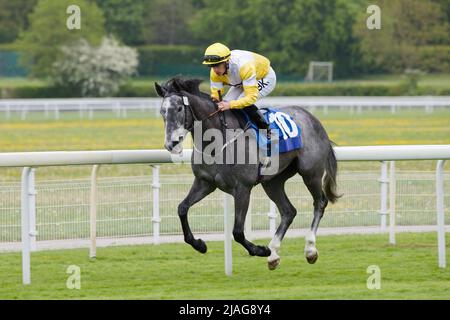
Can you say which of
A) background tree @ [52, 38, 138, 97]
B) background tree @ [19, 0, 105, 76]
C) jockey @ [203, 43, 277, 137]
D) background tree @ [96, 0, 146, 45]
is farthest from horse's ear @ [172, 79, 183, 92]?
background tree @ [96, 0, 146, 45]

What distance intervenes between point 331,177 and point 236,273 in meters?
1.11

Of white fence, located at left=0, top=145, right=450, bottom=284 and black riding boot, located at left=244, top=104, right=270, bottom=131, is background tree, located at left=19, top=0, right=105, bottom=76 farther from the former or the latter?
black riding boot, located at left=244, top=104, right=270, bottom=131

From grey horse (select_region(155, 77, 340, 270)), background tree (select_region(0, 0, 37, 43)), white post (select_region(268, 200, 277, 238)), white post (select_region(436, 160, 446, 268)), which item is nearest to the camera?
grey horse (select_region(155, 77, 340, 270))

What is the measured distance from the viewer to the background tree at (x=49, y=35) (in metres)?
45.1

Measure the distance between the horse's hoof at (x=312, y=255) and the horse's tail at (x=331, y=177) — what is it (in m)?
0.65

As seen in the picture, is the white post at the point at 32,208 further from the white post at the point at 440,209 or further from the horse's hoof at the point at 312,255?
the white post at the point at 440,209

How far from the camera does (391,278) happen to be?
296 inches

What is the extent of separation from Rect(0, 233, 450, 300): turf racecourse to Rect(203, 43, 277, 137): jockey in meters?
1.13

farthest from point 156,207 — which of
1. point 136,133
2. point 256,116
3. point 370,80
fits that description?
point 370,80

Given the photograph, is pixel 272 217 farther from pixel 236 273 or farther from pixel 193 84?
pixel 193 84

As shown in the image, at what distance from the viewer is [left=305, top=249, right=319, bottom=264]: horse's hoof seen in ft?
25.4
